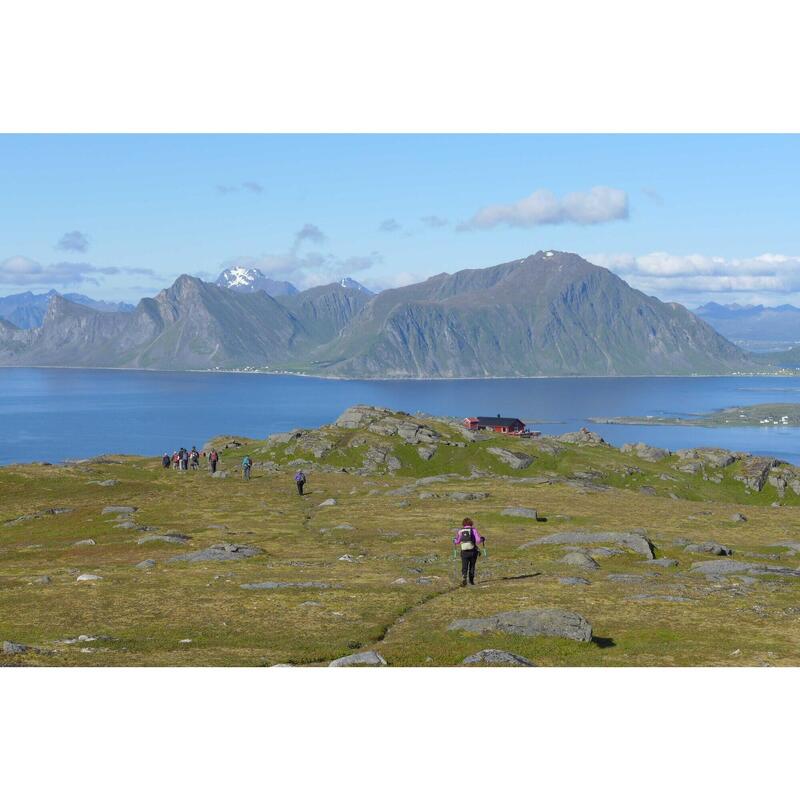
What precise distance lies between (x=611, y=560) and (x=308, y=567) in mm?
17838

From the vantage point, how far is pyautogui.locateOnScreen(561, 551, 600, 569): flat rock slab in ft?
148

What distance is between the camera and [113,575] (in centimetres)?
4184

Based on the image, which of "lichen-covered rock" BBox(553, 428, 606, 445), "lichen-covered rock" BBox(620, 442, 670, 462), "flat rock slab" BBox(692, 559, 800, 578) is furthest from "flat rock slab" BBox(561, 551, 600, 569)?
"lichen-covered rock" BBox(553, 428, 606, 445)

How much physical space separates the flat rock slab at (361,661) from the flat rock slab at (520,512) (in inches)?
1647

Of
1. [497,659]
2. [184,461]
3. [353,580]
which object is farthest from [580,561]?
[184,461]

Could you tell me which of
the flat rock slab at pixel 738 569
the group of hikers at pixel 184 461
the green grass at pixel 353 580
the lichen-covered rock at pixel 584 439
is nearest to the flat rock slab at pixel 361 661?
the green grass at pixel 353 580

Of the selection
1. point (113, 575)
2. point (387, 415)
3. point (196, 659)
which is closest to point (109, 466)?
point (387, 415)

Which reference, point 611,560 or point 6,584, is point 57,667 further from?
point 611,560

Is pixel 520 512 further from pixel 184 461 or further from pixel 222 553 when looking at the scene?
pixel 184 461

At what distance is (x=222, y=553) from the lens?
48719mm

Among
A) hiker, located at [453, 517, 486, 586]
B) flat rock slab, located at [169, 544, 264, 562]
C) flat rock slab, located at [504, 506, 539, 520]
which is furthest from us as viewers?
flat rock slab, located at [504, 506, 539, 520]

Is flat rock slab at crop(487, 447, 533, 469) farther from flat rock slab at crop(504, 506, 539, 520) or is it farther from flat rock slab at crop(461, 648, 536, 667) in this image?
flat rock slab at crop(461, 648, 536, 667)

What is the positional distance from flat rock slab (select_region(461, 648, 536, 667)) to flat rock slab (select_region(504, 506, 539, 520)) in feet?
134

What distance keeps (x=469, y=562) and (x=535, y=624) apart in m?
10.6
